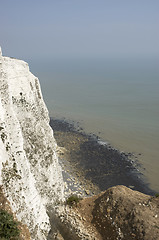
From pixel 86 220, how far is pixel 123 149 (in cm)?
3265

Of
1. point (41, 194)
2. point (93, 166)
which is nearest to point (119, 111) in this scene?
point (93, 166)

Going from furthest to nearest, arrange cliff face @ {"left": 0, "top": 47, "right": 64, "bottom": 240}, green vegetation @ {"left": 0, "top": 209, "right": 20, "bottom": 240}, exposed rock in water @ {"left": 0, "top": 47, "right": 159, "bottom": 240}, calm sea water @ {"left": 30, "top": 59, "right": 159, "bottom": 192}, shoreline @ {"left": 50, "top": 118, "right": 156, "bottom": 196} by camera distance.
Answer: calm sea water @ {"left": 30, "top": 59, "right": 159, "bottom": 192} → shoreline @ {"left": 50, "top": 118, "right": 156, "bottom": 196} → exposed rock in water @ {"left": 0, "top": 47, "right": 159, "bottom": 240} → cliff face @ {"left": 0, "top": 47, "right": 64, "bottom": 240} → green vegetation @ {"left": 0, "top": 209, "right": 20, "bottom": 240}

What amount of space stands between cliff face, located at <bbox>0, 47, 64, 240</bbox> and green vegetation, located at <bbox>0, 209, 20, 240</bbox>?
1410 mm

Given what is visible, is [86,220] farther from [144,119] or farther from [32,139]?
[144,119]

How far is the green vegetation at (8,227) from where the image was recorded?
10367 millimetres

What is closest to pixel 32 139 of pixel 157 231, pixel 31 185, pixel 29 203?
pixel 31 185

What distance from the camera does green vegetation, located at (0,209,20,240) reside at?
10.4 metres

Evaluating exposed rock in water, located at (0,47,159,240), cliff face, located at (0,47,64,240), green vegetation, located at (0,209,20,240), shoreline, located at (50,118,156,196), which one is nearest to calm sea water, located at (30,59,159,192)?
shoreline, located at (50,118,156,196)

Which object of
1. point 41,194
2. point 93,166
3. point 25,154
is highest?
point 25,154

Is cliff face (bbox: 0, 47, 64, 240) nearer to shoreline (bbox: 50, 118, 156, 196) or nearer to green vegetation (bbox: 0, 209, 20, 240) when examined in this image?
green vegetation (bbox: 0, 209, 20, 240)

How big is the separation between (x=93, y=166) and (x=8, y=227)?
103 ft

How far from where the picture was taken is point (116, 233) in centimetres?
1639

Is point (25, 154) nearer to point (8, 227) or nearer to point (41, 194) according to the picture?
point (41, 194)

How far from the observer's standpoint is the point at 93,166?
41094 mm
